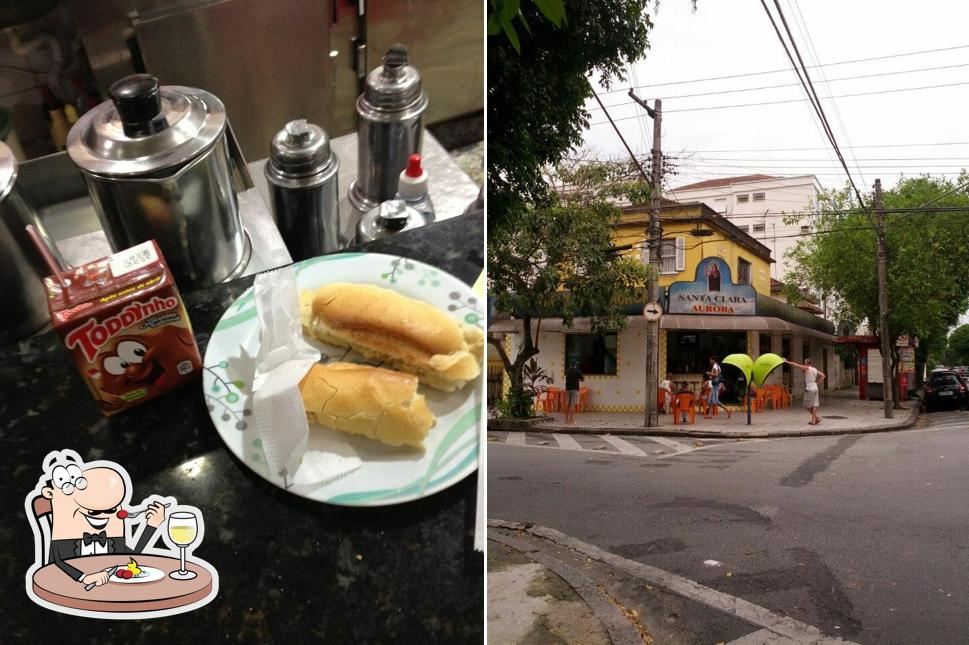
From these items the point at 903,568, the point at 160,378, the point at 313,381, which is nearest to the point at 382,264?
the point at 313,381

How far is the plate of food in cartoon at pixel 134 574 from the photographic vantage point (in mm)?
846

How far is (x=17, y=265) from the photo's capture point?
0.84 m

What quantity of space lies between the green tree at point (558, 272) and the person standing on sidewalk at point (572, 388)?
200 mm

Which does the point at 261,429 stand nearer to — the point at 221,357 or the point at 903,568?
the point at 221,357

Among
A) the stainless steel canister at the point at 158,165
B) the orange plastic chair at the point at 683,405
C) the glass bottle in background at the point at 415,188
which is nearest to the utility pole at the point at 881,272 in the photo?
the orange plastic chair at the point at 683,405

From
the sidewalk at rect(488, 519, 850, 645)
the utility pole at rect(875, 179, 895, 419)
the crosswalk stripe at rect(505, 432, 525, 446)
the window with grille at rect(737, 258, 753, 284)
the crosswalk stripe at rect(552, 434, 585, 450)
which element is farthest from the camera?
the crosswalk stripe at rect(552, 434, 585, 450)

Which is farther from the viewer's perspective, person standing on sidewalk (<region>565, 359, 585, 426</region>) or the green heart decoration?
person standing on sidewalk (<region>565, 359, 585, 426</region>)

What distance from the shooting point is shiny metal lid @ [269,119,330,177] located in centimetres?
88

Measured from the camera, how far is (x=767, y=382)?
10.2 feet

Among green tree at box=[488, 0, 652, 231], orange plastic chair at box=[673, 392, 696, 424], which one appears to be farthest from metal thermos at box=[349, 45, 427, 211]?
orange plastic chair at box=[673, 392, 696, 424]

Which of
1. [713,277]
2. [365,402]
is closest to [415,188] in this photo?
[365,402]

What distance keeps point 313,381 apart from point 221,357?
0.14m

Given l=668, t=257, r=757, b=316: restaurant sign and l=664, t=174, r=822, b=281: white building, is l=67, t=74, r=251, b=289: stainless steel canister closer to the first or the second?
l=668, t=257, r=757, b=316: restaurant sign

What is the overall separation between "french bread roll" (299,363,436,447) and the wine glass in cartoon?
7.9 inches
